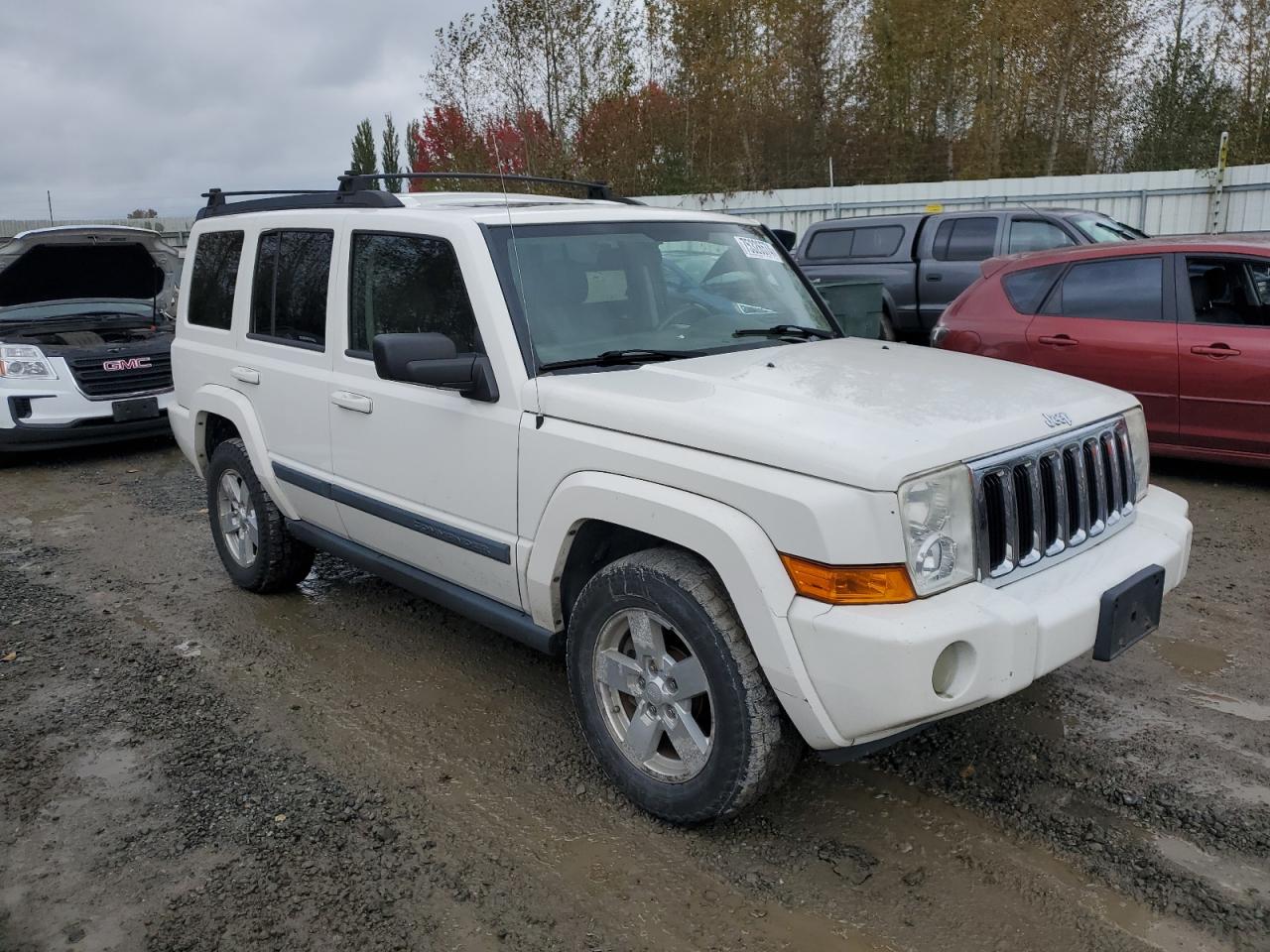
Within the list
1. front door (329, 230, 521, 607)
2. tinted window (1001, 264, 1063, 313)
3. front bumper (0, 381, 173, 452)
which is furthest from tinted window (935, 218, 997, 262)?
front door (329, 230, 521, 607)

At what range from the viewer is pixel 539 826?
10.8 ft

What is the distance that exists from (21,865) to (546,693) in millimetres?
1852

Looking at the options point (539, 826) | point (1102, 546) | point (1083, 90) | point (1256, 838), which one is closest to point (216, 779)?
point (539, 826)

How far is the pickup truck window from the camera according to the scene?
12.3m

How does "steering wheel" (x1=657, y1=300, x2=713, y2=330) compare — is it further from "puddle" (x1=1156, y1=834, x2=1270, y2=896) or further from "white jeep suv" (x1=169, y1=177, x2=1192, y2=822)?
"puddle" (x1=1156, y1=834, x2=1270, y2=896)

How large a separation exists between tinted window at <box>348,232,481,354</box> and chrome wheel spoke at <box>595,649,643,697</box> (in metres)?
1.15

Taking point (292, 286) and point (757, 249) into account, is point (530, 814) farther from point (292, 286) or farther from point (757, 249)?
point (292, 286)

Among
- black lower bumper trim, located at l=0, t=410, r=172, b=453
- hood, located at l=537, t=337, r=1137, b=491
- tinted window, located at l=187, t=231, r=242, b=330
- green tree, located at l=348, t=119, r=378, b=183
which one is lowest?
black lower bumper trim, located at l=0, t=410, r=172, b=453

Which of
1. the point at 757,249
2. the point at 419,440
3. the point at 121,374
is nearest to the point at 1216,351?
the point at 757,249

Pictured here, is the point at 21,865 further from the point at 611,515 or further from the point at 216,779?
the point at 611,515

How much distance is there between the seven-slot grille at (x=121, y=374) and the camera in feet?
29.7

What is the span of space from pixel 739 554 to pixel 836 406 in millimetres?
584

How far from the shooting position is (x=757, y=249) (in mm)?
4496

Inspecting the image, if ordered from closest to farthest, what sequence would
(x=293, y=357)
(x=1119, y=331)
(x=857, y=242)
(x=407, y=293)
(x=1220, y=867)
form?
1. (x=1220, y=867)
2. (x=407, y=293)
3. (x=293, y=357)
4. (x=1119, y=331)
5. (x=857, y=242)
